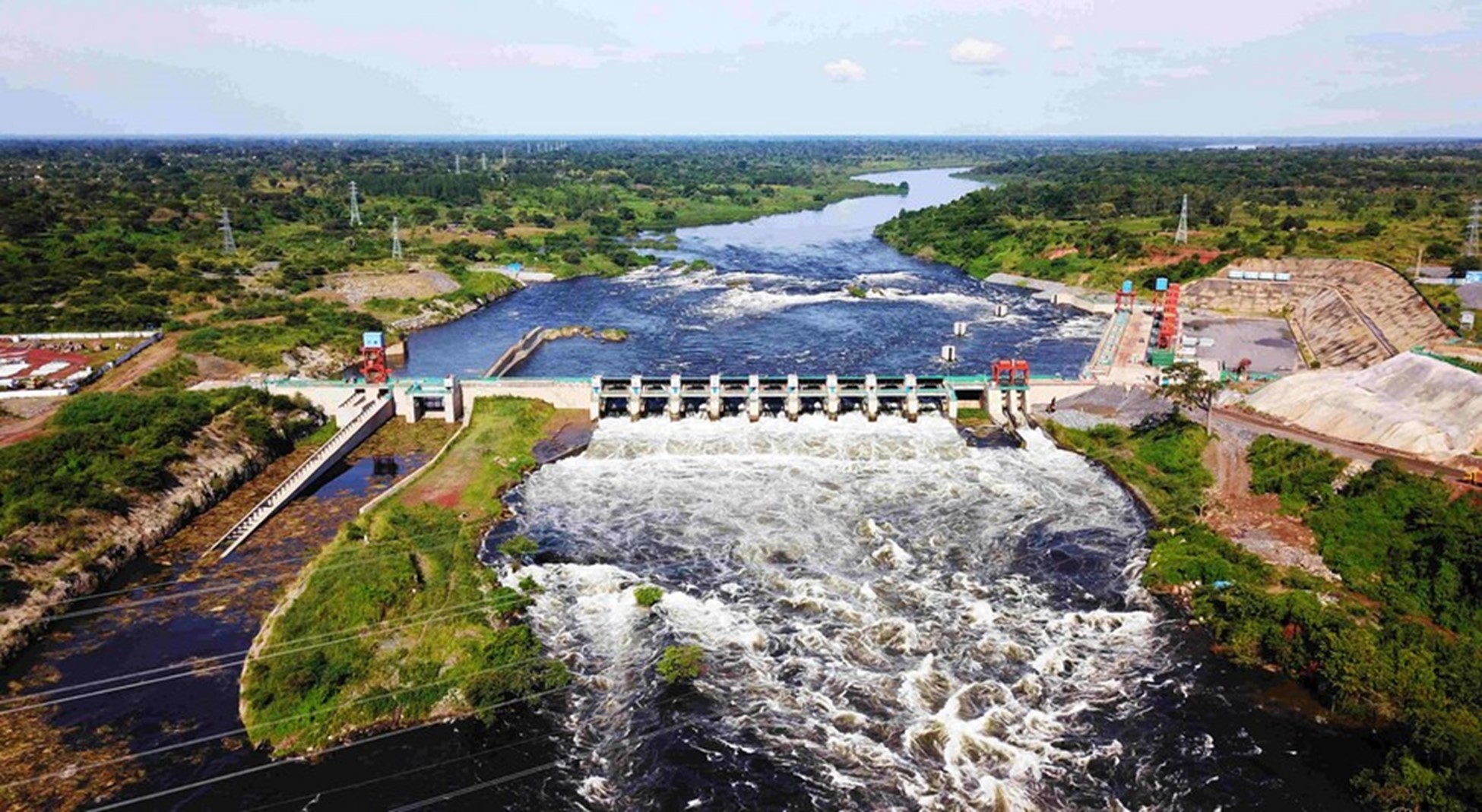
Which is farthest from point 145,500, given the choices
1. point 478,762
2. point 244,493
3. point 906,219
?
point 906,219

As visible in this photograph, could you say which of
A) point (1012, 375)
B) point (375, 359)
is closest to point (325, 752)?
point (375, 359)

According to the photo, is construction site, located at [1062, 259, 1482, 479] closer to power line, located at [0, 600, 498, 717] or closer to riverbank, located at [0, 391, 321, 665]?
power line, located at [0, 600, 498, 717]

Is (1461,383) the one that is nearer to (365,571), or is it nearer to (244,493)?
(365,571)

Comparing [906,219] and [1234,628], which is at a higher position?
[906,219]

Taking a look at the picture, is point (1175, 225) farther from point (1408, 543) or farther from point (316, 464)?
point (316, 464)

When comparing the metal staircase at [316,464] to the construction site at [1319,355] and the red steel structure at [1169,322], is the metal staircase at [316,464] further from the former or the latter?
the red steel structure at [1169,322]

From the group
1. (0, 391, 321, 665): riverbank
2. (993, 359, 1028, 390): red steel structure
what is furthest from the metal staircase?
(993, 359, 1028, 390): red steel structure
